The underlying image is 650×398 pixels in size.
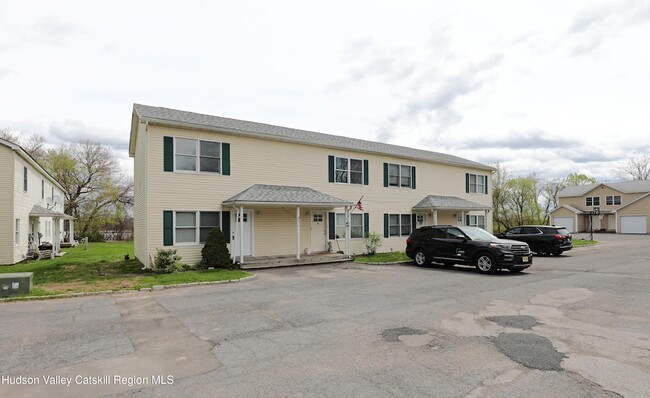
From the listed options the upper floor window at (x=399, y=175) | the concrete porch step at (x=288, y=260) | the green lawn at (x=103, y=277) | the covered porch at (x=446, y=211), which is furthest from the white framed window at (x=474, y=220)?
the green lawn at (x=103, y=277)

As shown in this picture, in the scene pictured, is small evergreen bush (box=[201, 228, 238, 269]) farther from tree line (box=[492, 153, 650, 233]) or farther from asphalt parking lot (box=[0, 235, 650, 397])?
tree line (box=[492, 153, 650, 233])

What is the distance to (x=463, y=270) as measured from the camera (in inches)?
560

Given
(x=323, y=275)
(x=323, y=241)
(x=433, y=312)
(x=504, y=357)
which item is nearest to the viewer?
(x=504, y=357)

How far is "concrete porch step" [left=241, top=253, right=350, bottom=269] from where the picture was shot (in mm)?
14769

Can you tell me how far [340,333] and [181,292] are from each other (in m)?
5.59

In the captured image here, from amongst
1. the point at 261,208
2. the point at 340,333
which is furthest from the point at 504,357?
the point at 261,208

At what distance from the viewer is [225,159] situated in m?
15.8

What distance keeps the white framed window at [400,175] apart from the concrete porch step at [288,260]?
21.6ft

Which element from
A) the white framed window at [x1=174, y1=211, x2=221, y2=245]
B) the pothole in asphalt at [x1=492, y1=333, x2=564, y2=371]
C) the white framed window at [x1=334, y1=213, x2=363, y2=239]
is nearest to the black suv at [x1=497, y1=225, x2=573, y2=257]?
the white framed window at [x1=334, y1=213, x2=363, y2=239]

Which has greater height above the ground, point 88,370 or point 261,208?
point 261,208

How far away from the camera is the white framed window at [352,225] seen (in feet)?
62.8

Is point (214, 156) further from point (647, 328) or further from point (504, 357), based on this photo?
point (647, 328)

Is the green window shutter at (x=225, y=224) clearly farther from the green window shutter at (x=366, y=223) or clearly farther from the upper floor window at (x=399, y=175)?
the upper floor window at (x=399, y=175)

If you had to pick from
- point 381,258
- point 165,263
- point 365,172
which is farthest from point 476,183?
point 165,263
